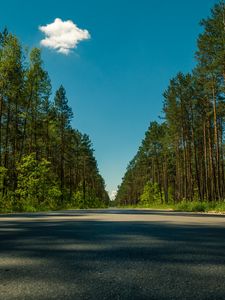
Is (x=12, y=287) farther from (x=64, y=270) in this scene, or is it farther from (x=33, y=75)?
(x=33, y=75)

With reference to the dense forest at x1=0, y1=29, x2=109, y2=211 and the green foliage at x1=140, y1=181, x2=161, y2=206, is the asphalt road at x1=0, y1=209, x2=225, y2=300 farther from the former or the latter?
the green foliage at x1=140, y1=181, x2=161, y2=206

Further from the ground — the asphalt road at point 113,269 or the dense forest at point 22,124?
the dense forest at point 22,124

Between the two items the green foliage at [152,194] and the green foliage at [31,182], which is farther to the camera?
the green foliage at [152,194]

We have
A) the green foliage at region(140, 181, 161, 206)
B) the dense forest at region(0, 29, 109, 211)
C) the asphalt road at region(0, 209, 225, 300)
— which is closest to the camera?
the asphalt road at region(0, 209, 225, 300)

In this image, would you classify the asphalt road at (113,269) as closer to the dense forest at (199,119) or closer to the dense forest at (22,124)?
the dense forest at (22,124)

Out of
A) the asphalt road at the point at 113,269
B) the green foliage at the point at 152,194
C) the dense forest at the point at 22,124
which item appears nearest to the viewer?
the asphalt road at the point at 113,269

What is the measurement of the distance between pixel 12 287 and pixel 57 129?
174ft

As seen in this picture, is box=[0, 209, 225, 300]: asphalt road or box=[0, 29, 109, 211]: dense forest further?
box=[0, 29, 109, 211]: dense forest

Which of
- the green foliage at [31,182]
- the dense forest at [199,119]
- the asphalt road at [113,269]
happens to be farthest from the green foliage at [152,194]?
the asphalt road at [113,269]

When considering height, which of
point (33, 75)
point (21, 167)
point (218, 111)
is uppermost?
point (33, 75)

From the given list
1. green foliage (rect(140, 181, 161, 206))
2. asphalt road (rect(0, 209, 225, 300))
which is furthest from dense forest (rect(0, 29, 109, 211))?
green foliage (rect(140, 181, 161, 206))

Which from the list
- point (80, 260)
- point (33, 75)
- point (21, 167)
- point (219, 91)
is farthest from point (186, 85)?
point (80, 260)

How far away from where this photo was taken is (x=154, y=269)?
4.08m

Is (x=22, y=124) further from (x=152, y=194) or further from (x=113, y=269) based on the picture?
(x=152, y=194)
